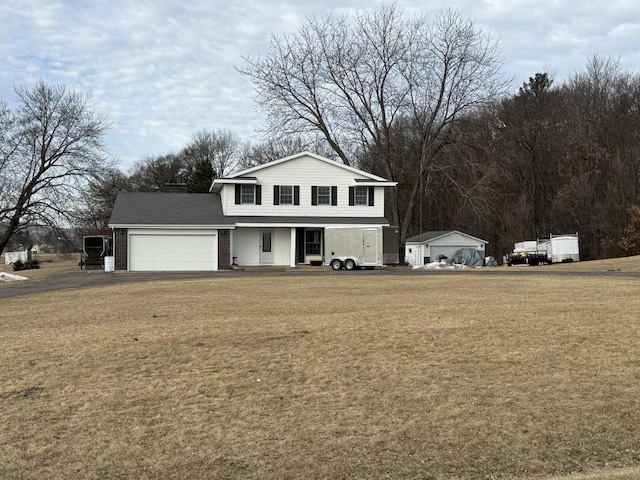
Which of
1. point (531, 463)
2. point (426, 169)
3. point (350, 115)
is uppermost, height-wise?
point (350, 115)

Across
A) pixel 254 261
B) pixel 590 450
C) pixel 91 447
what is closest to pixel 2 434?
pixel 91 447

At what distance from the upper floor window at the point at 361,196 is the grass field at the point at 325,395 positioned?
86.7 ft

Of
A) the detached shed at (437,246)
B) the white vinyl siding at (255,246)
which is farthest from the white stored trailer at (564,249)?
the white vinyl siding at (255,246)

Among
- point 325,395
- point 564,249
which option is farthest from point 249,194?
point 325,395

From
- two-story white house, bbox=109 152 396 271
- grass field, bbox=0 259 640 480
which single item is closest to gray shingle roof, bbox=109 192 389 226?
two-story white house, bbox=109 152 396 271

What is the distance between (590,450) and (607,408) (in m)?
1.14

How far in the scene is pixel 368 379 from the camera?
7285mm

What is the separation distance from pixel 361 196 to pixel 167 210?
1152 cm

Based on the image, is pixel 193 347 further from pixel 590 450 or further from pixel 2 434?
pixel 590 450

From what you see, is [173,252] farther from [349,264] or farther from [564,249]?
[564,249]

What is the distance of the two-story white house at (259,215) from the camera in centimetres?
3519

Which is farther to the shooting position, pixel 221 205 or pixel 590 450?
pixel 221 205

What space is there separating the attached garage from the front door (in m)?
3.30

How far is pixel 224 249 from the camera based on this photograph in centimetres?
3556
